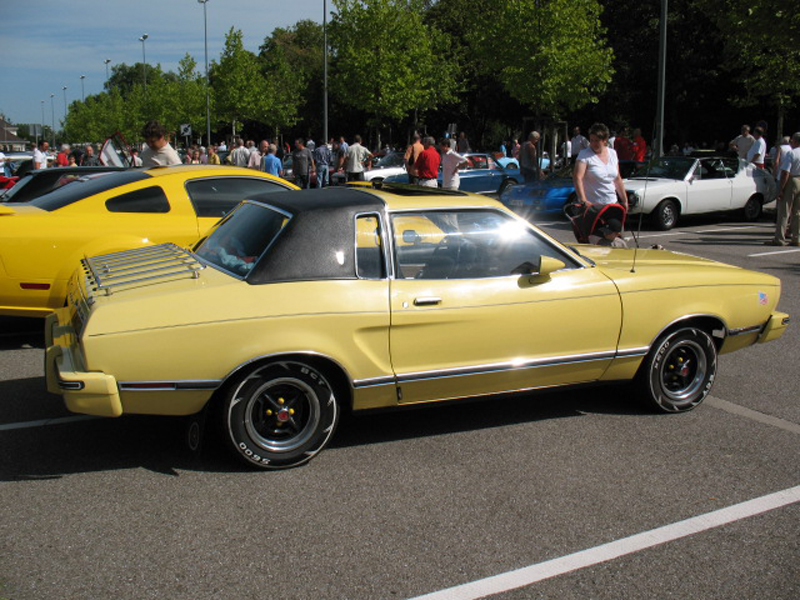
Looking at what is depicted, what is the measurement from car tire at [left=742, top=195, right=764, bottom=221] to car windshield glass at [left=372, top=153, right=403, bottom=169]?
1153cm

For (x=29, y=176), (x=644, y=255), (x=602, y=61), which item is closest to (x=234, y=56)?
(x=602, y=61)

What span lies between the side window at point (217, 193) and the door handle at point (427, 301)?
10.8 feet

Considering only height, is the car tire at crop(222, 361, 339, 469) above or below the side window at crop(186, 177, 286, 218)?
below

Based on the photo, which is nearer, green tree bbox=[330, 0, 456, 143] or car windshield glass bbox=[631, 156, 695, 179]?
car windshield glass bbox=[631, 156, 695, 179]

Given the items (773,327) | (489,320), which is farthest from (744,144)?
(489,320)

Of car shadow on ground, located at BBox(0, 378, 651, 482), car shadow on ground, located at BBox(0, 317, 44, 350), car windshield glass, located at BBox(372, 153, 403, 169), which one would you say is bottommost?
car shadow on ground, located at BBox(0, 378, 651, 482)

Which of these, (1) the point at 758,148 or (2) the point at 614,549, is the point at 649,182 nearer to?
(1) the point at 758,148

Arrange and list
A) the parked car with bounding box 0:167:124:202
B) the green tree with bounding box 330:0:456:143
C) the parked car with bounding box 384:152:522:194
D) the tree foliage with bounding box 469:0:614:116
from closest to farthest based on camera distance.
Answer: the parked car with bounding box 0:167:124:202, the parked car with bounding box 384:152:522:194, the tree foliage with bounding box 469:0:614:116, the green tree with bounding box 330:0:456:143

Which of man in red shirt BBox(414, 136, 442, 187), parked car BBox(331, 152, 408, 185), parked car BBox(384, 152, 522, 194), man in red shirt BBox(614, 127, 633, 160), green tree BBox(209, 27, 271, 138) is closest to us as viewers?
man in red shirt BBox(414, 136, 442, 187)

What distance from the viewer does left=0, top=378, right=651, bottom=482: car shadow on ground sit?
4.44m

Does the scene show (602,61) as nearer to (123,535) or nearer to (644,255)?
(644,255)

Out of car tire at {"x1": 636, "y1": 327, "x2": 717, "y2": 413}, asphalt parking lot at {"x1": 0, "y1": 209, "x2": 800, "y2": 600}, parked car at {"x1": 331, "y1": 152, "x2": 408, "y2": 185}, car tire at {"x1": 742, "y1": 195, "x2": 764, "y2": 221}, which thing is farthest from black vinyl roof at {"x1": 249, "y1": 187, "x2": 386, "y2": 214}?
parked car at {"x1": 331, "y1": 152, "x2": 408, "y2": 185}

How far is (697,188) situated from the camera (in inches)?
627

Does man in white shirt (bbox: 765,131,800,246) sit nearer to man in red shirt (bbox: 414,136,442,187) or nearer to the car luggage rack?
man in red shirt (bbox: 414,136,442,187)
